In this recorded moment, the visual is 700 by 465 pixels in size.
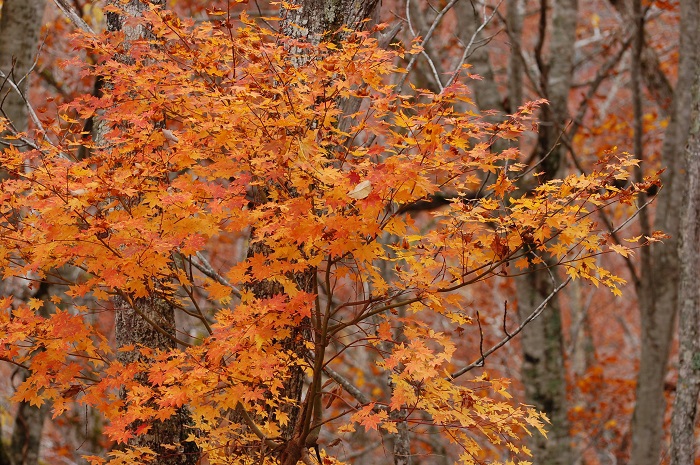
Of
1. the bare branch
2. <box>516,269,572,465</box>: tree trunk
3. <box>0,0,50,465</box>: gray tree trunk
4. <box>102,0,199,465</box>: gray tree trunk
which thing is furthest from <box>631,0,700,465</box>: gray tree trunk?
<box>0,0,50,465</box>: gray tree trunk

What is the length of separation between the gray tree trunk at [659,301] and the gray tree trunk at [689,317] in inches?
46.4

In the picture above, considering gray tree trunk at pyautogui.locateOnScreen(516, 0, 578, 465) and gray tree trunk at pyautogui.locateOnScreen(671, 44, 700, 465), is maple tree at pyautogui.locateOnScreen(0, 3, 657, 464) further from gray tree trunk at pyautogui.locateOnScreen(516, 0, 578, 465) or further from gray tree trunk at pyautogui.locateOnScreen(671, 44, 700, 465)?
gray tree trunk at pyautogui.locateOnScreen(516, 0, 578, 465)

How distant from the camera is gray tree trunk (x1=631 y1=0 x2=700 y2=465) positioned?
682cm

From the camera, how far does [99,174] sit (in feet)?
10.5

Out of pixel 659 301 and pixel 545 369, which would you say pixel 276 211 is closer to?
pixel 545 369

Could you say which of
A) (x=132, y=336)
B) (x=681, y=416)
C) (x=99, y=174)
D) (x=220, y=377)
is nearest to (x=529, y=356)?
(x=681, y=416)

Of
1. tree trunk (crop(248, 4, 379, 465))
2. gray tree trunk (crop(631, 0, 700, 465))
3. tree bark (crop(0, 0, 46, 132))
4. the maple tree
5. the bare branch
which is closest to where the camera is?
the maple tree

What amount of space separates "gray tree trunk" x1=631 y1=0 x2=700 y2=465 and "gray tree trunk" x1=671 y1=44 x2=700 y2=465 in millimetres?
1178

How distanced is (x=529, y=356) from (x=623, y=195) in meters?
4.15

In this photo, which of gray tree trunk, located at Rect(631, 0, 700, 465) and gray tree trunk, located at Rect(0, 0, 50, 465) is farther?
gray tree trunk, located at Rect(631, 0, 700, 465)

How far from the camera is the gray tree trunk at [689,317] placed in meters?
5.39

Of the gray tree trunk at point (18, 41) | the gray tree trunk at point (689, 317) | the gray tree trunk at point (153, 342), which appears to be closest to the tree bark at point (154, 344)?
the gray tree trunk at point (153, 342)

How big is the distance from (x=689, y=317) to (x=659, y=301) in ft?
4.72

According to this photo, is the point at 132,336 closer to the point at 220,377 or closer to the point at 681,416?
the point at 220,377
